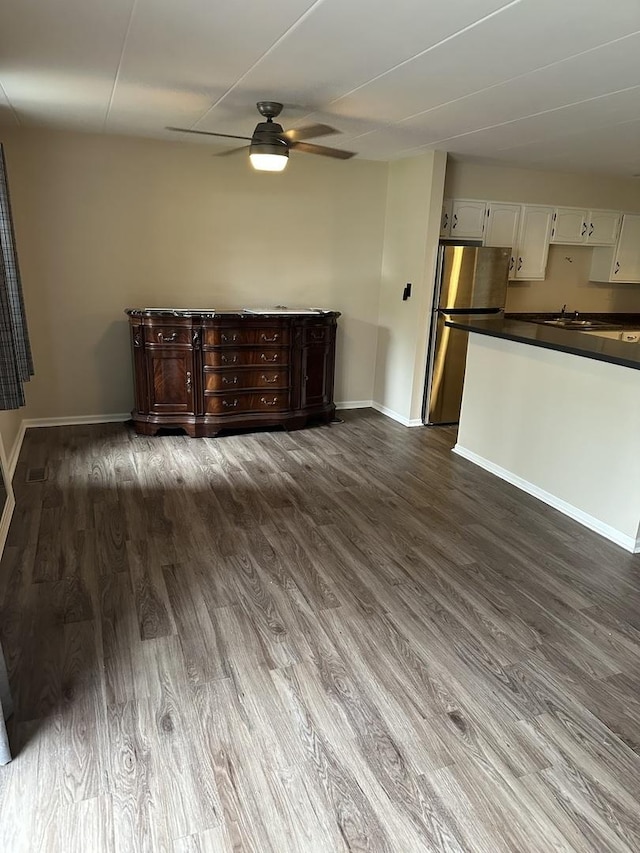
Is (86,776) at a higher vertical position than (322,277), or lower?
lower

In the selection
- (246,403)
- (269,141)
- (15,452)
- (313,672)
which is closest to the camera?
(313,672)

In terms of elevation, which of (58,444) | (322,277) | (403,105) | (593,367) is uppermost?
(403,105)

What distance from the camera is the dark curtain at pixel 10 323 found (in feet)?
9.72

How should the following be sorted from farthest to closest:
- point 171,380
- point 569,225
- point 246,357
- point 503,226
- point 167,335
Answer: point 569,225 → point 503,226 → point 246,357 → point 171,380 → point 167,335

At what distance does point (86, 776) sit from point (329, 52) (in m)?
2.83

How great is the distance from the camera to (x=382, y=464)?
14.3 ft

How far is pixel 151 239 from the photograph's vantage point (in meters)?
4.86

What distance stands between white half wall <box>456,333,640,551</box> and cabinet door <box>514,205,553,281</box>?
1.65 meters

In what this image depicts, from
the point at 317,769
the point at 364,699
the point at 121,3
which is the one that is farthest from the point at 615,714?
the point at 121,3

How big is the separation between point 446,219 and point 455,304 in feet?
2.52

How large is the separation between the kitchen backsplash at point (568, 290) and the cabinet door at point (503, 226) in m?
0.47

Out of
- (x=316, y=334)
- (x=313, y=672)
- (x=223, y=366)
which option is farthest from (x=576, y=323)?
(x=313, y=672)

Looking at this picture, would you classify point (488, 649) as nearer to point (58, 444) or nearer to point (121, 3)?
point (121, 3)

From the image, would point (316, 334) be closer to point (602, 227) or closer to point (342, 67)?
point (342, 67)
